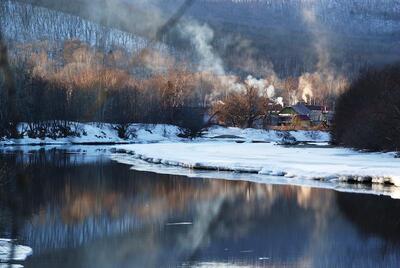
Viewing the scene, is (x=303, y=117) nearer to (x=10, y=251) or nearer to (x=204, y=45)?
(x=204, y=45)

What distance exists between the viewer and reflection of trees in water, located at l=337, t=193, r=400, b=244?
17.9m

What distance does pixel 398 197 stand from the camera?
23562 mm

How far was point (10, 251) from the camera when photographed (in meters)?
14.0

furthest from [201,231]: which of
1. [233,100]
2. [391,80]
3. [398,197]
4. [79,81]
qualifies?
[233,100]

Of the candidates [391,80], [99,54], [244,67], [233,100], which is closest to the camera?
[391,80]

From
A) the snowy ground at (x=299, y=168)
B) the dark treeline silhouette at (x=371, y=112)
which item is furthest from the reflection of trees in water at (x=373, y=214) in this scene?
the dark treeline silhouette at (x=371, y=112)

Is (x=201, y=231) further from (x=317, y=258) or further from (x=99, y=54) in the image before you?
(x=99, y=54)

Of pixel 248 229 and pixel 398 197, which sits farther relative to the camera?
pixel 398 197

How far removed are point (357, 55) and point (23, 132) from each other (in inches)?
1720

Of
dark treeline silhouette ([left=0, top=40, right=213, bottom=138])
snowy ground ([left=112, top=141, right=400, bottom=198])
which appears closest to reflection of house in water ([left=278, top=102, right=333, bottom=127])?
dark treeline silhouette ([left=0, top=40, right=213, bottom=138])

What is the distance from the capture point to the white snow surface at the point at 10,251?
13.3 m

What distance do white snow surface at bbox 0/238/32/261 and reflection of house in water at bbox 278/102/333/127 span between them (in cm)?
10064

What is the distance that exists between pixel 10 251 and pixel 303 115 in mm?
109803

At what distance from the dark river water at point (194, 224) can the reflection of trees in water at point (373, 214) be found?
30 mm
